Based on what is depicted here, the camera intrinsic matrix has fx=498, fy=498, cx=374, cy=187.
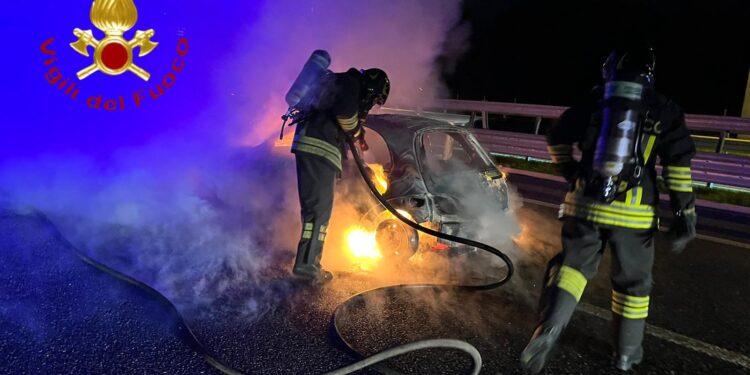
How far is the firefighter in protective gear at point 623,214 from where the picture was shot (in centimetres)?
270

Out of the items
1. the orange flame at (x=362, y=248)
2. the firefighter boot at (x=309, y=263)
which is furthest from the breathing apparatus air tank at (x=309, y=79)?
the orange flame at (x=362, y=248)

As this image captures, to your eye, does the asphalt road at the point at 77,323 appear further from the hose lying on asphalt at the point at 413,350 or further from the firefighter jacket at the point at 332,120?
the firefighter jacket at the point at 332,120

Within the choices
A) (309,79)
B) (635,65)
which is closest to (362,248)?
(309,79)

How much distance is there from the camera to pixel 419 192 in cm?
409

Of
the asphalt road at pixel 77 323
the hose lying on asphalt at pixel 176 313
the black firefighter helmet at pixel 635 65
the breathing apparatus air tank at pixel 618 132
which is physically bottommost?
the asphalt road at pixel 77 323

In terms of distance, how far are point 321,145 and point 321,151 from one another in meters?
0.05

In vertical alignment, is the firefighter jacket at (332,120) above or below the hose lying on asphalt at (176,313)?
above

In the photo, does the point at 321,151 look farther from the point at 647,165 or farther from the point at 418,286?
the point at 647,165

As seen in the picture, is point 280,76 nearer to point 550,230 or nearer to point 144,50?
point 144,50

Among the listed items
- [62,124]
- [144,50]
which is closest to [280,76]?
[144,50]

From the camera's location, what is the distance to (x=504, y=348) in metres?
3.03

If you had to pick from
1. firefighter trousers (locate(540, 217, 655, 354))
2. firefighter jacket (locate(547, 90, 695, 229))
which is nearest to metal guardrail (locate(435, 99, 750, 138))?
firefighter jacket (locate(547, 90, 695, 229))

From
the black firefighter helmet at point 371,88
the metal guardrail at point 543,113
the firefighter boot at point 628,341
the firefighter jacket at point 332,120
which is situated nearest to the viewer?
the firefighter boot at point 628,341

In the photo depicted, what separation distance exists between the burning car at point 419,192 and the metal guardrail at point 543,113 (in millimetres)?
4882
